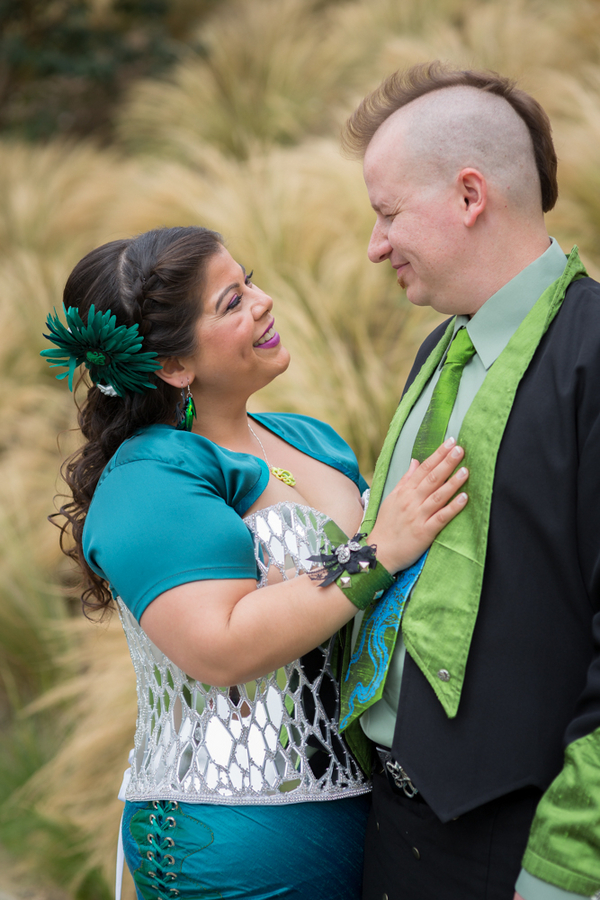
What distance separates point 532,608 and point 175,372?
1020 millimetres

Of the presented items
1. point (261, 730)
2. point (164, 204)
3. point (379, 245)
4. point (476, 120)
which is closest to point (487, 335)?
point (379, 245)

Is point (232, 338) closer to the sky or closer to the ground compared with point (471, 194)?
closer to the ground

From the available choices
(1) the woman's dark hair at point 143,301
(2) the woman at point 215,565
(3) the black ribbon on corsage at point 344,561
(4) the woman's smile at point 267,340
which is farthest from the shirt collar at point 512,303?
(1) the woman's dark hair at point 143,301

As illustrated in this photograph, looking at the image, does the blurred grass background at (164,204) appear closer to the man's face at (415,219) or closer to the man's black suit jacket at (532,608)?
the man's black suit jacket at (532,608)

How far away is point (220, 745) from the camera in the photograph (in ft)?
5.93

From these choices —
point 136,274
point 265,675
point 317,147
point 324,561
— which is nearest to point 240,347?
point 136,274

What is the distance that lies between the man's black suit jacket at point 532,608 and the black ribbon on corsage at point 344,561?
0.87 ft

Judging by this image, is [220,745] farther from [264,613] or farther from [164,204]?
[164,204]

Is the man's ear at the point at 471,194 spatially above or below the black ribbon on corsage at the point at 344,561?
above

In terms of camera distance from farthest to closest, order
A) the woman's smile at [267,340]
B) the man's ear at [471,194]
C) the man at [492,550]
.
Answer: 1. the woman's smile at [267,340]
2. the man's ear at [471,194]
3. the man at [492,550]

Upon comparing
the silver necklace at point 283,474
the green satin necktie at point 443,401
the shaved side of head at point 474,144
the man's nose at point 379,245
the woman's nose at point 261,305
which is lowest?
the silver necklace at point 283,474

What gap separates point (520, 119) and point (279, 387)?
90.2 inches

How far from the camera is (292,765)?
182 cm

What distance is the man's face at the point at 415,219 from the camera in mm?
1630
